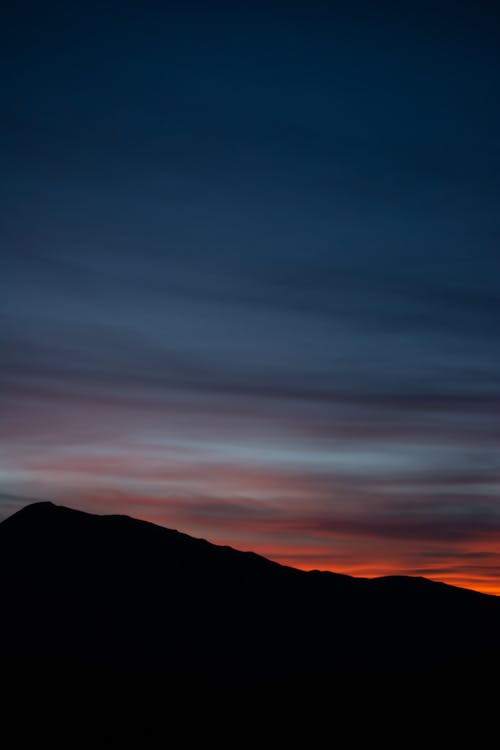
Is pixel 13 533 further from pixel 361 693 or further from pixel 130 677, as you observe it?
pixel 361 693

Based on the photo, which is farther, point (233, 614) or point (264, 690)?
point (233, 614)

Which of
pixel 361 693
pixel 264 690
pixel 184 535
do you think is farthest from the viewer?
pixel 184 535

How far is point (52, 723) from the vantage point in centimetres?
6109

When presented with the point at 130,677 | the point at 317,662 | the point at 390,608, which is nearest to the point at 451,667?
the point at 130,677

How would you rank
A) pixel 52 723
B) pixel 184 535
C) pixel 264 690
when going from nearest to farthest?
pixel 52 723 < pixel 264 690 < pixel 184 535

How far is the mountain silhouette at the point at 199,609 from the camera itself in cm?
10706

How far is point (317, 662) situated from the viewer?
111938mm

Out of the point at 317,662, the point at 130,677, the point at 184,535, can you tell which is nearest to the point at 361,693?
the point at 130,677

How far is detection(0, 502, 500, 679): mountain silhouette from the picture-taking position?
351 feet

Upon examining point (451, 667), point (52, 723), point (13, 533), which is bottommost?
point (52, 723)

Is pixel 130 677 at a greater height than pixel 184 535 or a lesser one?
lesser

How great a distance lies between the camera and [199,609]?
393 feet

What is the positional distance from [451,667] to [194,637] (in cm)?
4772

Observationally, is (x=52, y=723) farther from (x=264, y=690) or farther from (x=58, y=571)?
(x=58, y=571)
